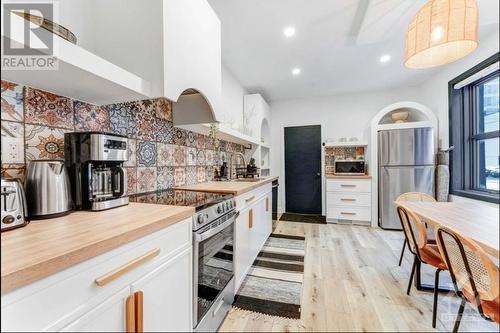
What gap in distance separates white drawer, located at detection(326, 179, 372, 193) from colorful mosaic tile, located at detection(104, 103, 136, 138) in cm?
323

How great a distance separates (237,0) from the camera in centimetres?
179

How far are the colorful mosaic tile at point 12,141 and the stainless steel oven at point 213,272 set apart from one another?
32.6 inches

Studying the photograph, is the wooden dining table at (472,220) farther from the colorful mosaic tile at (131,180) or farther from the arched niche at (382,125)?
the arched niche at (382,125)

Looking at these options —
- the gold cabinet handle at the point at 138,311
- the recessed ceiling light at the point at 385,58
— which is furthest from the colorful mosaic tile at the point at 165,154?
the recessed ceiling light at the point at 385,58

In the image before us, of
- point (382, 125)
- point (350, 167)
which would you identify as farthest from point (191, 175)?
point (382, 125)

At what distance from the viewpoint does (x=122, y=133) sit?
1432 millimetres

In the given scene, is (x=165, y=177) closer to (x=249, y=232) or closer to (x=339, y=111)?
(x=249, y=232)

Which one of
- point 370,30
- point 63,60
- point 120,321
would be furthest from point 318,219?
point 63,60

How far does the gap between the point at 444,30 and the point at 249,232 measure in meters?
1.93

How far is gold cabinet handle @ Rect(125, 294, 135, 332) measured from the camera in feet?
2.46

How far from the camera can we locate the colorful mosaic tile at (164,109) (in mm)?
1750

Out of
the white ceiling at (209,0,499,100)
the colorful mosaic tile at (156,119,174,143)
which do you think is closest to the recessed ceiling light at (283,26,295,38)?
the white ceiling at (209,0,499,100)

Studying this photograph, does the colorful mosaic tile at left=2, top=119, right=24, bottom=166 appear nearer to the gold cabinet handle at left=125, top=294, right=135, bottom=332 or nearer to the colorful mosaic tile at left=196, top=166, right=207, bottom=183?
the gold cabinet handle at left=125, top=294, right=135, bottom=332

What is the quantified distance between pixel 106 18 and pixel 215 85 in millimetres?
739
